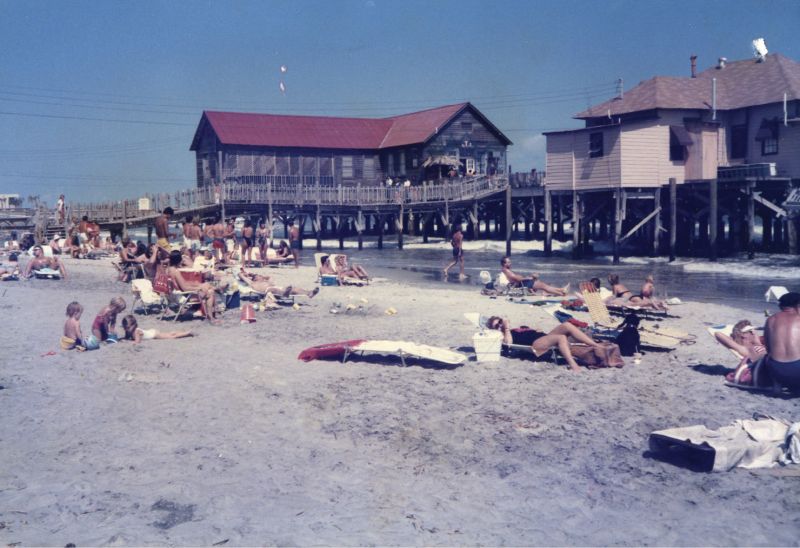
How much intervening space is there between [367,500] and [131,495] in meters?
1.83

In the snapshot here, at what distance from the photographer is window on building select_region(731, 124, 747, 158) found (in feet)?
103

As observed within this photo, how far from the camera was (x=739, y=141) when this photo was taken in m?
31.7

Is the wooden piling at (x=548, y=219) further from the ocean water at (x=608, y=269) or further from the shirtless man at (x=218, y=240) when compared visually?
the shirtless man at (x=218, y=240)

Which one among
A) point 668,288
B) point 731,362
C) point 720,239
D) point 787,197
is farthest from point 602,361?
point 720,239

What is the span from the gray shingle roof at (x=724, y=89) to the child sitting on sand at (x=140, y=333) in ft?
78.7

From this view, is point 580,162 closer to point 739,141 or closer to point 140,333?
point 739,141

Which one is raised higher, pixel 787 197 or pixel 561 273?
pixel 787 197

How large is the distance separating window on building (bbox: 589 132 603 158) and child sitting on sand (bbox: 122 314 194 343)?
22195 millimetres

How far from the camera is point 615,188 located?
1184 inches

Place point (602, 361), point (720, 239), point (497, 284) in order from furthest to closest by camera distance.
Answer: point (720, 239) → point (497, 284) → point (602, 361)

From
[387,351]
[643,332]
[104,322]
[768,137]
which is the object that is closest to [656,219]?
[768,137]

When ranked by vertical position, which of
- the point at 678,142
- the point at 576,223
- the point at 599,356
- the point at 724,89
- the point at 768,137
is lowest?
the point at 599,356

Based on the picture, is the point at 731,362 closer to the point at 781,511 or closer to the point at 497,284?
the point at 781,511

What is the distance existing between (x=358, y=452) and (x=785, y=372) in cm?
465
